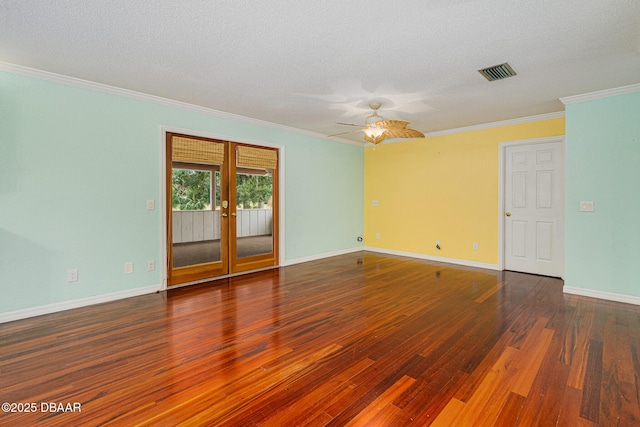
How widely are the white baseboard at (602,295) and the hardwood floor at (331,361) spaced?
21cm

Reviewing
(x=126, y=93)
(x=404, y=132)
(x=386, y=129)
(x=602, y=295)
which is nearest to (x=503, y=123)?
(x=404, y=132)

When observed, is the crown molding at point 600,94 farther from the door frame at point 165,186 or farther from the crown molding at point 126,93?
the door frame at point 165,186

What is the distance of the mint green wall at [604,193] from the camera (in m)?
3.66

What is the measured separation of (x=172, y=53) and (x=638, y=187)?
5.22m

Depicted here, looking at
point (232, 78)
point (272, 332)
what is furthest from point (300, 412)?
point (232, 78)

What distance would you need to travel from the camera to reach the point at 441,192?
599 centimetres

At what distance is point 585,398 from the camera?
1.88 meters

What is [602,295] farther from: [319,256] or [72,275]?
[72,275]

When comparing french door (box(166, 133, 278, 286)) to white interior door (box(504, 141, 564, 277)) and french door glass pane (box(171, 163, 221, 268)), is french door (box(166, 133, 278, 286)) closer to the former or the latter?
french door glass pane (box(171, 163, 221, 268))

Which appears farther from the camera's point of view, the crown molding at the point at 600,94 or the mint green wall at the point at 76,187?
the crown molding at the point at 600,94

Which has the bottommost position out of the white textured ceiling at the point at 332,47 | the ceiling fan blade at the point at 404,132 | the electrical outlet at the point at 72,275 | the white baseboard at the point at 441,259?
the white baseboard at the point at 441,259

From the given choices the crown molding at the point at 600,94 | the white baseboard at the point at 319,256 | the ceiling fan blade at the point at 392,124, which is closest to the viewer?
the crown molding at the point at 600,94

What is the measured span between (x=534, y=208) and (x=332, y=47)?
4.29 metres

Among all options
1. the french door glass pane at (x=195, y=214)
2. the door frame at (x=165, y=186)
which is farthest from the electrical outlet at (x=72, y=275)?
the french door glass pane at (x=195, y=214)
